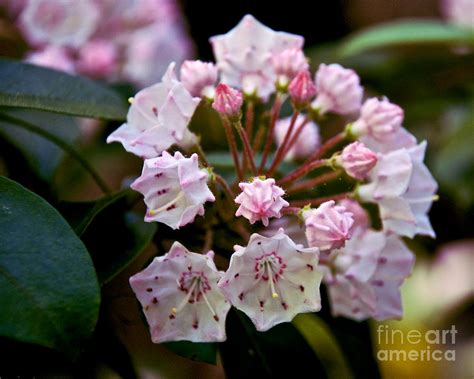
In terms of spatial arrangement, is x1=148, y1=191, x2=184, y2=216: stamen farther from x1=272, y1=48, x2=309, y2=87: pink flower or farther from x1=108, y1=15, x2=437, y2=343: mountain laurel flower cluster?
x1=272, y1=48, x2=309, y2=87: pink flower

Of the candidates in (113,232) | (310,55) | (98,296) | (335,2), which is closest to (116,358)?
(113,232)

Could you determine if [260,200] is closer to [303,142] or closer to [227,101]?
[227,101]

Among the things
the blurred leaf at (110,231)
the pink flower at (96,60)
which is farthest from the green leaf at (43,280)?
the pink flower at (96,60)

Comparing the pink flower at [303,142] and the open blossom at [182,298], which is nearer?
the open blossom at [182,298]

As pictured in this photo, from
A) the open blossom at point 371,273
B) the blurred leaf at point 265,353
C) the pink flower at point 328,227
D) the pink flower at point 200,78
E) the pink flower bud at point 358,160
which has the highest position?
the pink flower at point 200,78

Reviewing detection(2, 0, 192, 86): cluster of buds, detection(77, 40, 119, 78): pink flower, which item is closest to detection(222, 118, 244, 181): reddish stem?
detection(2, 0, 192, 86): cluster of buds

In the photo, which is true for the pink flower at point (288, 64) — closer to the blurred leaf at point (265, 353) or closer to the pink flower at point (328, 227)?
the pink flower at point (328, 227)

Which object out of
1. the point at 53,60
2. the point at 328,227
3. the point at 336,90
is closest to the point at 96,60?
the point at 53,60
